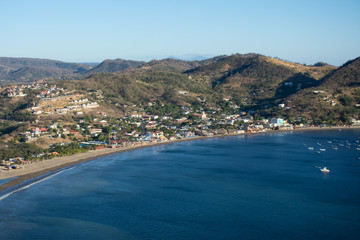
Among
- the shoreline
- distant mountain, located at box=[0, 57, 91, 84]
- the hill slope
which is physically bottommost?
the shoreline

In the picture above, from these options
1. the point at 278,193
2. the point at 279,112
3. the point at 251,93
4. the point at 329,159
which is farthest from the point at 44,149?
the point at 251,93

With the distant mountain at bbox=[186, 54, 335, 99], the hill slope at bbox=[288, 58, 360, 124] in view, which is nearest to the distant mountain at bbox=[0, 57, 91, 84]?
the distant mountain at bbox=[186, 54, 335, 99]

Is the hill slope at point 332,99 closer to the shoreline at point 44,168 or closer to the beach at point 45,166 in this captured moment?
the shoreline at point 44,168

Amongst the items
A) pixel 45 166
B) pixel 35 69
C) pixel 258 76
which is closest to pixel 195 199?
pixel 45 166

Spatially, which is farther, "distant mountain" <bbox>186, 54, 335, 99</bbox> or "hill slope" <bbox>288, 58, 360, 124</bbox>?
"distant mountain" <bbox>186, 54, 335, 99</bbox>

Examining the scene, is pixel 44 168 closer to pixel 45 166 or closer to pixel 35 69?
pixel 45 166

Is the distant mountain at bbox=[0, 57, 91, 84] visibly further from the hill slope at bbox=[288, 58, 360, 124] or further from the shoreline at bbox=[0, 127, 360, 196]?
the shoreline at bbox=[0, 127, 360, 196]
